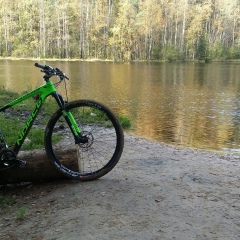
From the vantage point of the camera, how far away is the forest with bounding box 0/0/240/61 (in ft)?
248

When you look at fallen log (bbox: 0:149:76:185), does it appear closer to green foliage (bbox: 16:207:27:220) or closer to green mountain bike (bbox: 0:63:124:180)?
green mountain bike (bbox: 0:63:124:180)

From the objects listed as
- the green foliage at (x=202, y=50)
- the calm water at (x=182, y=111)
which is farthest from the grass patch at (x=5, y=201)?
the green foliage at (x=202, y=50)

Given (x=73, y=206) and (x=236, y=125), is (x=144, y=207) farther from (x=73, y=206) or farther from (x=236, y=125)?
(x=236, y=125)

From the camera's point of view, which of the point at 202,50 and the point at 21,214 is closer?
the point at 21,214

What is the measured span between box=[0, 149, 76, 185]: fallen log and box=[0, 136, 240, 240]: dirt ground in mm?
117

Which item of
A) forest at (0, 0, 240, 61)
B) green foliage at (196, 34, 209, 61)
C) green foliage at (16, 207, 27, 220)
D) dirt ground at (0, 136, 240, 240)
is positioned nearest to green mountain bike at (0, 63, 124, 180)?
dirt ground at (0, 136, 240, 240)

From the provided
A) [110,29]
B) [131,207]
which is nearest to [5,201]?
[131,207]

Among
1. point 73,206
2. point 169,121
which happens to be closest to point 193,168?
point 73,206

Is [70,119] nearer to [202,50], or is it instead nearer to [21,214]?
[21,214]

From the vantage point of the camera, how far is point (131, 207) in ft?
11.1

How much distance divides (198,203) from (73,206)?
140cm

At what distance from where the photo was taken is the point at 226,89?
79.9 ft

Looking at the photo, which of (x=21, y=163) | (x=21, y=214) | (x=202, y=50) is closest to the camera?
(x=21, y=214)

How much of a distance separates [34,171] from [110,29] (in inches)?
3055
